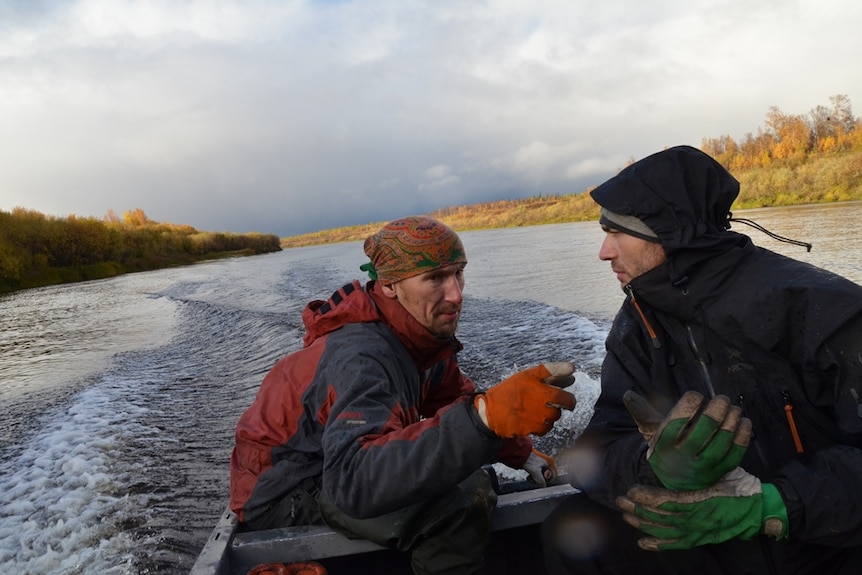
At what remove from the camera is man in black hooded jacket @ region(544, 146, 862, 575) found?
1.61 m

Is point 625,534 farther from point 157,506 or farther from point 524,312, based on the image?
point 524,312

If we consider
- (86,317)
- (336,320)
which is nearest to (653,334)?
(336,320)

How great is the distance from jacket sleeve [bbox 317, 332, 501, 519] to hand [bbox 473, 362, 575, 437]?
0.05 metres

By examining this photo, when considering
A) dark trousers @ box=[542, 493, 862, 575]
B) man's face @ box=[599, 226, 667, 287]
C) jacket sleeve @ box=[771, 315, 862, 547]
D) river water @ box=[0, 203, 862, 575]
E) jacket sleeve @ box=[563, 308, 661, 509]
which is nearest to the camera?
jacket sleeve @ box=[771, 315, 862, 547]

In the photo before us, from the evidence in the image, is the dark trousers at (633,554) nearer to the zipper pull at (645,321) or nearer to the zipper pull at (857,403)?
the zipper pull at (857,403)

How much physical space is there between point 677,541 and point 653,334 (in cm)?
75

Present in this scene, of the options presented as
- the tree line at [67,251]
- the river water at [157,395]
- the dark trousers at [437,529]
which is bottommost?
the river water at [157,395]

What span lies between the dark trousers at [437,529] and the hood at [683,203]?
1.10 metres

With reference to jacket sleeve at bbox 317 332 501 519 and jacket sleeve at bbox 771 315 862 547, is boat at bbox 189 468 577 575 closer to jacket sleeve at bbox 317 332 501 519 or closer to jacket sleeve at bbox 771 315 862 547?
jacket sleeve at bbox 317 332 501 519

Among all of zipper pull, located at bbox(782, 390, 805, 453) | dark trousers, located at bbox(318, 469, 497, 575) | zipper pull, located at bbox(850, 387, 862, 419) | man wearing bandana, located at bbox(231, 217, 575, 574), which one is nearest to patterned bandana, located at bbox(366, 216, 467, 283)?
man wearing bandana, located at bbox(231, 217, 575, 574)

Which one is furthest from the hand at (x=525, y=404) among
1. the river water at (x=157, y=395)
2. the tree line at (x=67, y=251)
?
the tree line at (x=67, y=251)

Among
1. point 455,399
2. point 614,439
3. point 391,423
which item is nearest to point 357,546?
point 391,423

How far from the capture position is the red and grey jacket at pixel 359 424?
4.88ft

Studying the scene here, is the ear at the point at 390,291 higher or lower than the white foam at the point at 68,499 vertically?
higher
